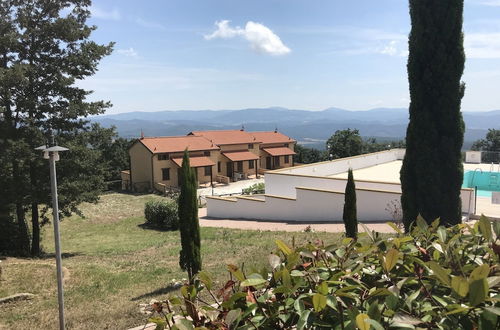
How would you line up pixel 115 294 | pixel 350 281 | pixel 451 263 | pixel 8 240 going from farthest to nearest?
1. pixel 8 240
2. pixel 115 294
3. pixel 451 263
4. pixel 350 281

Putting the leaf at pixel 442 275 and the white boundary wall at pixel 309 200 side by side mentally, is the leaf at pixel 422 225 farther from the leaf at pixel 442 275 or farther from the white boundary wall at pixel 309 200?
the white boundary wall at pixel 309 200

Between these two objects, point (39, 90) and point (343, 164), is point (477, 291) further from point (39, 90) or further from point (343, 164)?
point (343, 164)

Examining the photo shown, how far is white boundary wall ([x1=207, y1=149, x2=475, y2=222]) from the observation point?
16156 mm

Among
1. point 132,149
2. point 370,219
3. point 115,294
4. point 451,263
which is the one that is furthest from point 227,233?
point 132,149

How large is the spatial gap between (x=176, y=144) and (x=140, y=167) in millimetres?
3838

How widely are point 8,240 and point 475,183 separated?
928 inches

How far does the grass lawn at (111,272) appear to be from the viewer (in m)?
7.48

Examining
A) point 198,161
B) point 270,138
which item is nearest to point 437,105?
point 198,161

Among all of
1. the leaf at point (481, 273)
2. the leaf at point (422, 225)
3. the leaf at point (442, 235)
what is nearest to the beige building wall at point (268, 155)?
the leaf at point (422, 225)

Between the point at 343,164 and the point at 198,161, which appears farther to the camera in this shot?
the point at 198,161

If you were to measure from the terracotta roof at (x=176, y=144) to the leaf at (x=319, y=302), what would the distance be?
3396 cm

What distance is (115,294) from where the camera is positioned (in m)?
8.95

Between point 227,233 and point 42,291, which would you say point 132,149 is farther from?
point 42,291

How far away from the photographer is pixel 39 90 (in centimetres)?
1412
